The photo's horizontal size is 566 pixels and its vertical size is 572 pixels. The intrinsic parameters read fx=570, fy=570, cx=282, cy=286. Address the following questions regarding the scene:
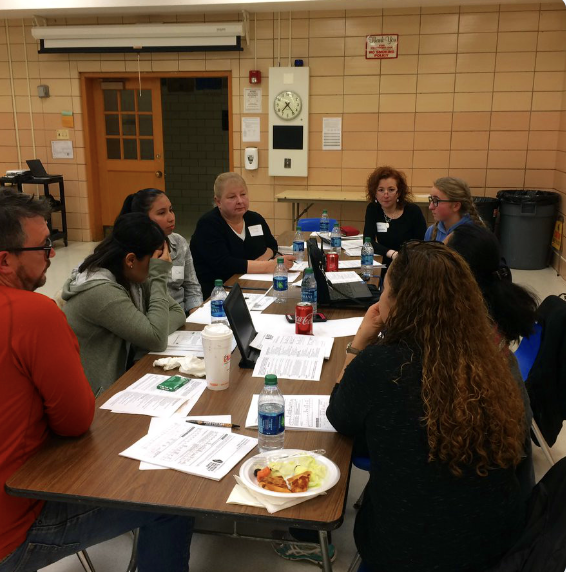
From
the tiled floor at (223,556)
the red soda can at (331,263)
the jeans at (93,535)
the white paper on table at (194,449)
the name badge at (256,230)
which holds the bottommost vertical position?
the tiled floor at (223,556)

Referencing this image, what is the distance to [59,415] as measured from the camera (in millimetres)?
1494

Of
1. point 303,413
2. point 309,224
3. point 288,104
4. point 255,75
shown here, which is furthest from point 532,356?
point 255,75

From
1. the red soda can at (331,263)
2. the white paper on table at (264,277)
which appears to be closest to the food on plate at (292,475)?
the white paper on table at (264,277)

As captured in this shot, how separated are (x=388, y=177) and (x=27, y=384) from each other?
3512 millimetres

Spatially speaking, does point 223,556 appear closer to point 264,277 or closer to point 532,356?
point 532,356

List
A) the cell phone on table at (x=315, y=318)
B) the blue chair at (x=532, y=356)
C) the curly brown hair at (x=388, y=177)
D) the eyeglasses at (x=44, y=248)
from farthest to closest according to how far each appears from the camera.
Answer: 1. the curly brown hair at (x=388, y=177)
2. the cell phone on table at (x=315, y=318)
3. the blue chair at (x=532, y=356)
4. the eyeglasses at (x=44, y=248)

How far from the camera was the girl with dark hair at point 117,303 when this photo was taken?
82.0 inches

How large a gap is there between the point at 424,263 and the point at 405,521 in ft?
1.95

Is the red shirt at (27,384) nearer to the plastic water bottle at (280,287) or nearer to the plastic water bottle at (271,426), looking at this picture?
the plastic water bottle at (271,426)

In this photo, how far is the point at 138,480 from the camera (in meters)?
1.38

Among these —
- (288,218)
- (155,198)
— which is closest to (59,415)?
(155,198)

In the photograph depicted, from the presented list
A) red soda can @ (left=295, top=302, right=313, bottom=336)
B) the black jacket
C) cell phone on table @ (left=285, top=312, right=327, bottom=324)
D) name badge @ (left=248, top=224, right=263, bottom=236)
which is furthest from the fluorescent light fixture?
the black jacket

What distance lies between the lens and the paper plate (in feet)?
4.25

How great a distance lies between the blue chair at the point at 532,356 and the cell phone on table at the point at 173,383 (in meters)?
1.47
